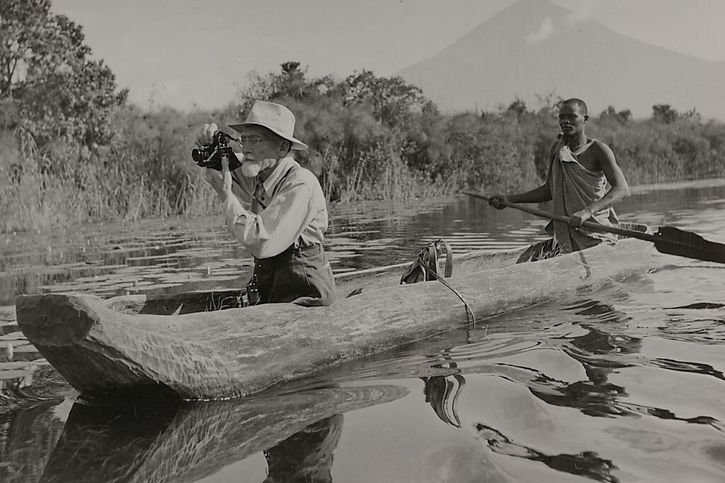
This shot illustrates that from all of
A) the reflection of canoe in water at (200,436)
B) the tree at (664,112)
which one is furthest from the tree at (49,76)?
the tree at (664,112)

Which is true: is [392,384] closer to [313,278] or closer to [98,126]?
[313,278]

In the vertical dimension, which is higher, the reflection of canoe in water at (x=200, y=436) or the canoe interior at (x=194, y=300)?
the canoe interior at (x=194, y=300)

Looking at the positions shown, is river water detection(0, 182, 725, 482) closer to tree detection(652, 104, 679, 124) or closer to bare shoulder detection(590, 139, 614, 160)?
bare shoulder detection(590, 139, 614, 160)

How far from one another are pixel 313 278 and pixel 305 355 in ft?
1.27

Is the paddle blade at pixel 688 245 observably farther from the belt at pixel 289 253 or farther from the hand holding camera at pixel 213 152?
the hand holding camera at pixel 213 152

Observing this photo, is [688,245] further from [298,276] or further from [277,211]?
[277,211]

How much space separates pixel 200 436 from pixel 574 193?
4.26 metres

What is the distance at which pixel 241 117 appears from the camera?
712 inches

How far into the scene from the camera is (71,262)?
815 cm

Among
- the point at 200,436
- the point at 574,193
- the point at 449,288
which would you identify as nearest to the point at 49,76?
the point at 574,193

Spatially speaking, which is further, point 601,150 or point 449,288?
point 601,150

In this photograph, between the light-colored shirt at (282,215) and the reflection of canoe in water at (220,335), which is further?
the light-colored shirt at (282,215)

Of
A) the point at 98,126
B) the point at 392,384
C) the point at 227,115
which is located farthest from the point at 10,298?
the point at 227,115

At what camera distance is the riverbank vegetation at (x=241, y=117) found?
41.4 feet
